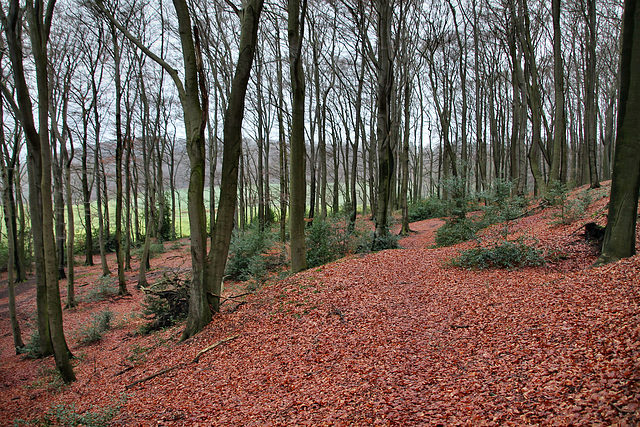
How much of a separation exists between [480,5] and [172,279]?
15496mm

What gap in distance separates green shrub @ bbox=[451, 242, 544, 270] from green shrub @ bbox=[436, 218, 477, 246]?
2886 millimetres

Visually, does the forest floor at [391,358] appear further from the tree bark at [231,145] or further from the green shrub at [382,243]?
the green shrub at [382,243]

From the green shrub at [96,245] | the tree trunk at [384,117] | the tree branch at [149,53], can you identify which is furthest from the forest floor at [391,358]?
the green shrub at [96,245]

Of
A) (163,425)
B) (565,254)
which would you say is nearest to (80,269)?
(163,425)

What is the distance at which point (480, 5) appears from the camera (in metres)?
13.9

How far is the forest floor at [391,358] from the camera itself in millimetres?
2525

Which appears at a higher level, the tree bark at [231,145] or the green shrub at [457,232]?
the tree bark at [231,145]

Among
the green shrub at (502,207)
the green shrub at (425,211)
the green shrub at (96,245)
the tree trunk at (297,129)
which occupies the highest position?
the tree trunk at (297,129)

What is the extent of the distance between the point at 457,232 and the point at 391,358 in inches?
272

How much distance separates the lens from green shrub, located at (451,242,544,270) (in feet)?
19.8

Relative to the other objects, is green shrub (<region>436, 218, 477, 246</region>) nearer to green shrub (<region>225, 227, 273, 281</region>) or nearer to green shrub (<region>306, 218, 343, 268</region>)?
green shrub (<region>306, 218, 343, 268</region>)

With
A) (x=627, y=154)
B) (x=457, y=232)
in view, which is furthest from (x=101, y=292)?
(x=627, y=154)

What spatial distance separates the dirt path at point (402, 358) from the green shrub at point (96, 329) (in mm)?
1459

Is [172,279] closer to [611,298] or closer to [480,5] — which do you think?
[611,298]
